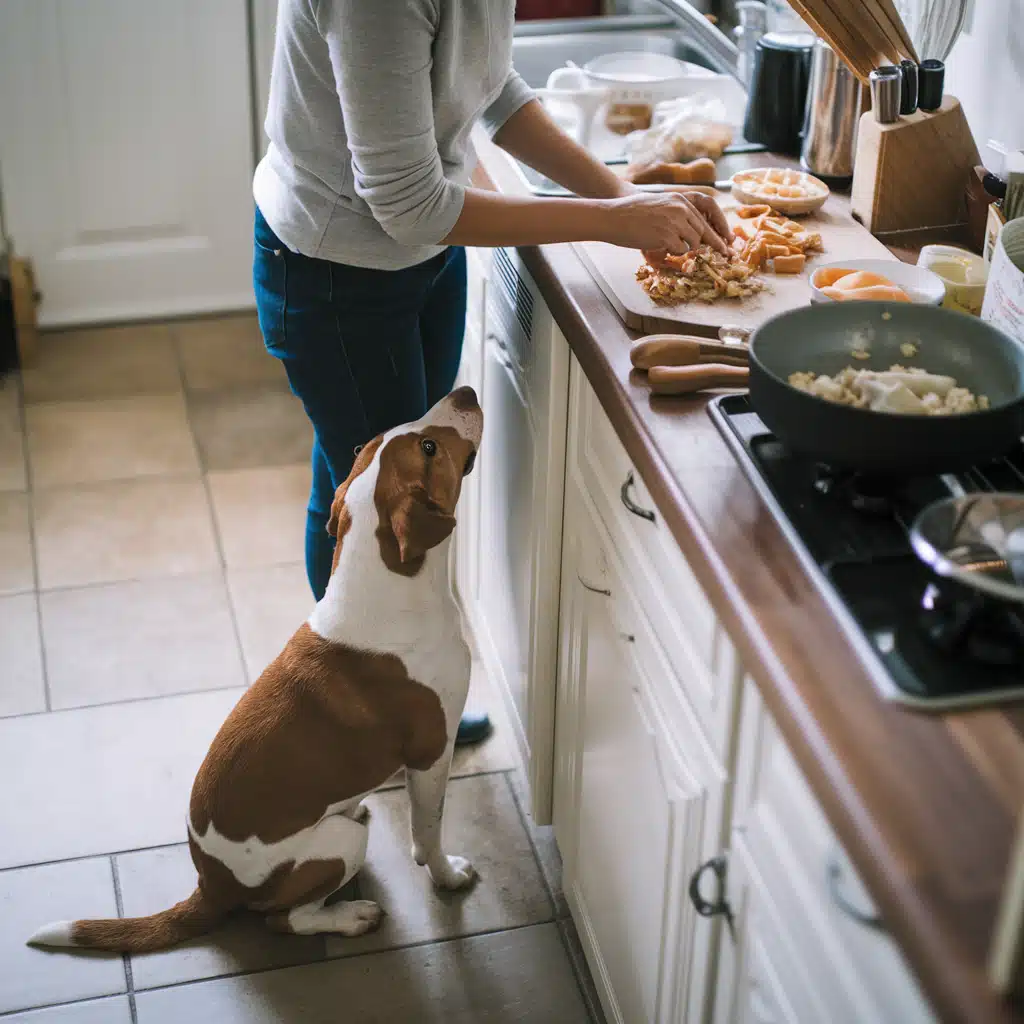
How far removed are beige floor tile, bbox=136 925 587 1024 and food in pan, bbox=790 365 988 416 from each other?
1027mm

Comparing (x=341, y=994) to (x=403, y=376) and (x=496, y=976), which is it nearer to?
(x=496, y=976)

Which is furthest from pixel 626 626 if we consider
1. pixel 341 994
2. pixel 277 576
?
pixel 277 576

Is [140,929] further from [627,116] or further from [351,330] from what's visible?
[627,116]

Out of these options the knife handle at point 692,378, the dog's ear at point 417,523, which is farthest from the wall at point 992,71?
the dog's ear at point 417,523

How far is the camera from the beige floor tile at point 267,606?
252 cm

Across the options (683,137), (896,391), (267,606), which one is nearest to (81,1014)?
(267,606)

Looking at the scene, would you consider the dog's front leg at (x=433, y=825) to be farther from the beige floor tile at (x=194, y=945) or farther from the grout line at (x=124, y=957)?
the grout line at (x=124, y=957)

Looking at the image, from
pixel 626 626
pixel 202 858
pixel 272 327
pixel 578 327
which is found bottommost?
pixel 202 858

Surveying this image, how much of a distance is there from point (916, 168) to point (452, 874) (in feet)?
3.92

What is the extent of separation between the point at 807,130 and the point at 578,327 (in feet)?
2.13

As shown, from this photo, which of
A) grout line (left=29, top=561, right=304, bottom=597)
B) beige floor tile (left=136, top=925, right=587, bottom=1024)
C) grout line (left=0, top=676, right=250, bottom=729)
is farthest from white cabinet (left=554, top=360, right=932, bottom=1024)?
grout line (left=29, top=561, right=304, bottom=597)

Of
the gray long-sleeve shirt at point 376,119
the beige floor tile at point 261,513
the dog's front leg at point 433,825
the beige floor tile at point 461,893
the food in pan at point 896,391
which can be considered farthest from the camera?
the beige floor tile at point 261,513

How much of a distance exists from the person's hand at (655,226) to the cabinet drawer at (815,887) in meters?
0.66

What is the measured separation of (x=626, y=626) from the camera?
4.81ft
